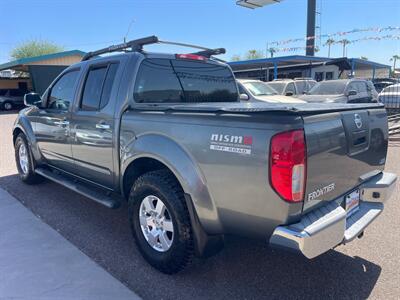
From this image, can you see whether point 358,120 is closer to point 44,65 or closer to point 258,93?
point 258,93

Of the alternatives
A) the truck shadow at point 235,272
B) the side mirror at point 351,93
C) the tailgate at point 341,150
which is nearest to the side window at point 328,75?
the side mirror at point 351,93

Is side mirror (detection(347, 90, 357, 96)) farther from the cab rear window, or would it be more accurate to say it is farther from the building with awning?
the building with awning

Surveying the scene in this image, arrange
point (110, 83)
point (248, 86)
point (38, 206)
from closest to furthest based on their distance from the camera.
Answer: point (110, 83) → point (38, 206) → point (248, 86)

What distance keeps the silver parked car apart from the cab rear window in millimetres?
7724

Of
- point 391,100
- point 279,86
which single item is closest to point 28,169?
point 279,86

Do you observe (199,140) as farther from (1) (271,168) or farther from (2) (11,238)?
(2) (11,238)

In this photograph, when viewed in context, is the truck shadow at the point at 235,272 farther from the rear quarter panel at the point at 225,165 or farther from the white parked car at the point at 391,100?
the white parked car at the point at 391,100

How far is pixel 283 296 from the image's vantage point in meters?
2.70

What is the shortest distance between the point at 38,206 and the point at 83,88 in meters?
1.83

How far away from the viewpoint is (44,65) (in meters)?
23.7

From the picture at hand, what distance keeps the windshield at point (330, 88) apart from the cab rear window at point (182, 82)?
872 cm

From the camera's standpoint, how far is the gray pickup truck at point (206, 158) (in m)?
2.26

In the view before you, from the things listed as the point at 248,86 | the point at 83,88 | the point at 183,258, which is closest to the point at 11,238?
the point at 83,88

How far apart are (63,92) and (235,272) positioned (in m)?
3.19
